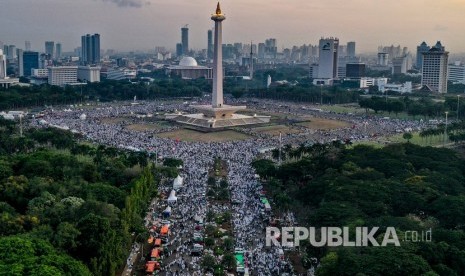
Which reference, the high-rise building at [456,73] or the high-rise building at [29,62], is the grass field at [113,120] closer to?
the high-rise building at [29,62]

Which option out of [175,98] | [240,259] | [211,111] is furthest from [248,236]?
[175,98]

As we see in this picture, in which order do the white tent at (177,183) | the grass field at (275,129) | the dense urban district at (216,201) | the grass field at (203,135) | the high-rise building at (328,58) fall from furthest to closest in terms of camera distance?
1. the high-rise building at (328,58)
2. the grass field at (275,129)
3. the grass field at (203,135)
4. the white tent at (177,183)
5. the dense urban district at (216,201)

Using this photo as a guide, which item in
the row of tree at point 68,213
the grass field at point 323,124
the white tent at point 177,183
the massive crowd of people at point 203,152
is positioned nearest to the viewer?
the row of tree at point 68,213

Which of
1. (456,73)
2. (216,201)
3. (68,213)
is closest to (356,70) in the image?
(456,73)

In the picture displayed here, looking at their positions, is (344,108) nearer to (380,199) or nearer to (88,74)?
(380,199)

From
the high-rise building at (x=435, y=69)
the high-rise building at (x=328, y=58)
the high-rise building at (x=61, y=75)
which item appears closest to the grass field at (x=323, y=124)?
the high-rise building at (x=435, y=69)

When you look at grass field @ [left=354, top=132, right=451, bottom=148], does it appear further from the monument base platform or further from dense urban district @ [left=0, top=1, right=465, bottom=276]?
the monument base platform
